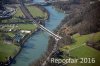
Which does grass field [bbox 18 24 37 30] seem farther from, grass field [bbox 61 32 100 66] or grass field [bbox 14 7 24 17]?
grass field [bbox 61 32 100 66]

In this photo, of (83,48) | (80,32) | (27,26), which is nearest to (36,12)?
(27,26)

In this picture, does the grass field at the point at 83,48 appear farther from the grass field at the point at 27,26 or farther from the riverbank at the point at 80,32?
the grass field at the point at 27,26

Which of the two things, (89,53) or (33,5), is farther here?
(33,5)

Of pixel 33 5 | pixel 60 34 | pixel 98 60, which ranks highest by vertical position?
pixel 33 5

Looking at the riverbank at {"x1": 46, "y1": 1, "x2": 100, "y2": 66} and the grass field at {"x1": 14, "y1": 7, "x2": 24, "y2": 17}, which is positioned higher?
the grass field at {"x1": 14, "y1": 7, "x2": 24, "y2": 17}

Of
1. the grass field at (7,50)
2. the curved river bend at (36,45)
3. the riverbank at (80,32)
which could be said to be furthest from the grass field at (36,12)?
→ the grass field at (7,50)

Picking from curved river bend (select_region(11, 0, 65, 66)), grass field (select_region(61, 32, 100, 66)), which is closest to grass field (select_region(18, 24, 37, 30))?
curved river bend (select_region(11, 0, 65, 66))

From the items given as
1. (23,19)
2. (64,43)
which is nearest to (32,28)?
(23,19)

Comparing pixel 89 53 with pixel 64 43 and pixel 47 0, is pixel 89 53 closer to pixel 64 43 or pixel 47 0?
pixel 64 43
